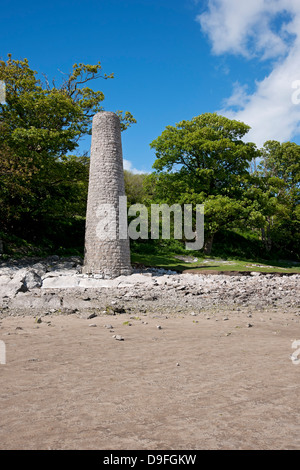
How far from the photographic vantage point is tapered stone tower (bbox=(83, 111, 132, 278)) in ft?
54.4

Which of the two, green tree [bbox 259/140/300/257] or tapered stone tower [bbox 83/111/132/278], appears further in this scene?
green tree [bbox 259/140/300/257]

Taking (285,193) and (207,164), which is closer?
(207,164)

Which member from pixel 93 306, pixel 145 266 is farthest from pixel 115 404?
pixel 145 266

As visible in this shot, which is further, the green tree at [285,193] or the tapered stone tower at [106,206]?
the green tree at [285,193]

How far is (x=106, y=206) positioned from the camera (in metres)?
16.7

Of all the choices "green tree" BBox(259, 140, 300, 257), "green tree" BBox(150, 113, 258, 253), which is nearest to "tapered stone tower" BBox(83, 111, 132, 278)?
"green tree" BBox(150, 113, 258, 253)

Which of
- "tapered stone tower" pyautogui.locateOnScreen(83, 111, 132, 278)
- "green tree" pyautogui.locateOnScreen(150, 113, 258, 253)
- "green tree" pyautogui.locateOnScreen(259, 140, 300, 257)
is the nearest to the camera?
"tapered stone tower" pyautogui.locateOnScreen(83, 111, 132, 278)

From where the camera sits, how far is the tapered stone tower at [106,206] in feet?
54.4

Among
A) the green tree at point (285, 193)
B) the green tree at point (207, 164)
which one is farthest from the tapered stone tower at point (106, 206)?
the green tree at point (285, 193)

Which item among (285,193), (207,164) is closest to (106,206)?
(207,164)

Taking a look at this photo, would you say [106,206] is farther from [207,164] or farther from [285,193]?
[285,193]

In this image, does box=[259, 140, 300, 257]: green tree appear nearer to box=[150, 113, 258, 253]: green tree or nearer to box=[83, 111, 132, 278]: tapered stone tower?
box=[150, 113, 258, 253]: green tree

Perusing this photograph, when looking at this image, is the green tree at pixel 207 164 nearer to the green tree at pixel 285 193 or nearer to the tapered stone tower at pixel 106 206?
the green tree at pixel 285 193

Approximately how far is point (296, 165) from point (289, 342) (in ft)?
108
